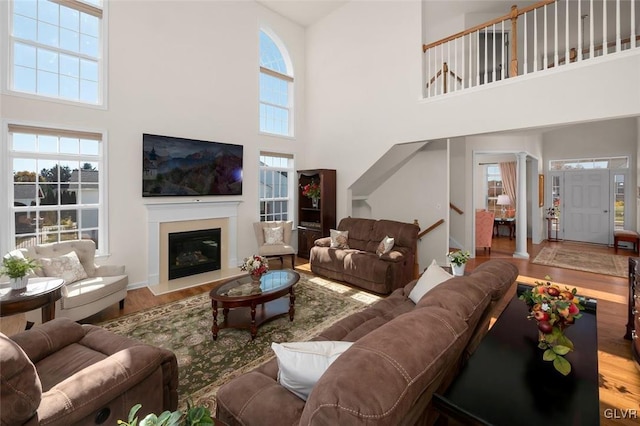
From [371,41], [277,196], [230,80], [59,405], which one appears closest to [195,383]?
[59,405]

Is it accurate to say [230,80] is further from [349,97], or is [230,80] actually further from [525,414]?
[525,414]

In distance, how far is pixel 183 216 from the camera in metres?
4.96

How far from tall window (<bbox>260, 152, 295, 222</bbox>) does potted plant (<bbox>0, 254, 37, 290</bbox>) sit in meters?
3.97

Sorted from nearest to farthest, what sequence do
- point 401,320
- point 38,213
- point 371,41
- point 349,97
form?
point 401,320 < point 38,213 < point 371,41 < point 349,97

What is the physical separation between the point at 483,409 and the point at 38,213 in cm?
522

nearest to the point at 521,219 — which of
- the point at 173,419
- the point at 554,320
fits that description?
the point at 554,320

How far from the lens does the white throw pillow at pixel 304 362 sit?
4.00ft

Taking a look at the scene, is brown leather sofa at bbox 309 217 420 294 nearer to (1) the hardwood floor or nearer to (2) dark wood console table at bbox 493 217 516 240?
(1) the hardwood floor

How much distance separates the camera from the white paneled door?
766 cm

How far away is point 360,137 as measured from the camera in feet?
18.7

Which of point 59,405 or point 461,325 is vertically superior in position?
point 461,325

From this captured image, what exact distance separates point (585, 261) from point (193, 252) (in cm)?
794

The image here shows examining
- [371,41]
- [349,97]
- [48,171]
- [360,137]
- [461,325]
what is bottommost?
[461,325]

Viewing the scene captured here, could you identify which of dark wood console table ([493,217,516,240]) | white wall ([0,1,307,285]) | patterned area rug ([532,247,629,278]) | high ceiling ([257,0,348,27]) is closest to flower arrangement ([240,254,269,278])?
white wall ([0,1,307,285])
